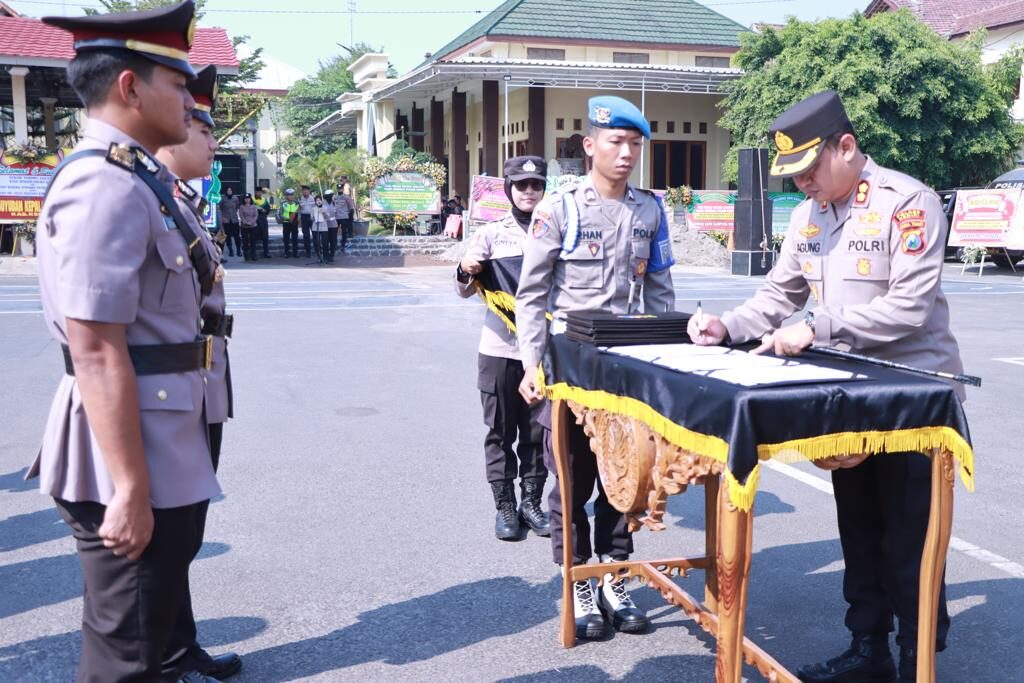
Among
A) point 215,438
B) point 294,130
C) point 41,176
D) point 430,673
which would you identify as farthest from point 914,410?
point 294,130

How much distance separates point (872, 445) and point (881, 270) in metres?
0.75

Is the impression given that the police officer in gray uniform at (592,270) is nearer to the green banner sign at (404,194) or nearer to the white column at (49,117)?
the green banner sign at (404,194)

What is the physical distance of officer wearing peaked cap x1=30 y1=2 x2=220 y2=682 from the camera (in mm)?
2145

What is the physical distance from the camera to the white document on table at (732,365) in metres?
2.66

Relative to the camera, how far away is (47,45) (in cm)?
2259

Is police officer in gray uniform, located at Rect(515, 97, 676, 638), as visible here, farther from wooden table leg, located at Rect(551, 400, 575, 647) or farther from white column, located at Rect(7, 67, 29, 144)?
white column, located at Rect(7, 67, 29, 144)

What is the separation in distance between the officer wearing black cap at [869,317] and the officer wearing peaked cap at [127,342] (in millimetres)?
1724

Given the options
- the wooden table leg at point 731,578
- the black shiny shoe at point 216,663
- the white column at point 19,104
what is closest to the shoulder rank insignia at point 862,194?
the wooden table leg at point 731,578

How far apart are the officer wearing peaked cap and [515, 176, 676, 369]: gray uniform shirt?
174cm

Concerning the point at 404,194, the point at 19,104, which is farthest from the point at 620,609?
the point at 19,104

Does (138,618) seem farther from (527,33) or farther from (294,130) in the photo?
(294,130)

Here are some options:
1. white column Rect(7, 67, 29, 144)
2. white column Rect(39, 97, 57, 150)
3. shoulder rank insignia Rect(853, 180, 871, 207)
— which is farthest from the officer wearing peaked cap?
white column Rect(39, 97, 57, 150)

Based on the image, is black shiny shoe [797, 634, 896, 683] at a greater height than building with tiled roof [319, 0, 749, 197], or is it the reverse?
building with tiled roof [319, 0, 749, 197]

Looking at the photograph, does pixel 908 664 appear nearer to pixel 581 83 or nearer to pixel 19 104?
pixel 19 104
